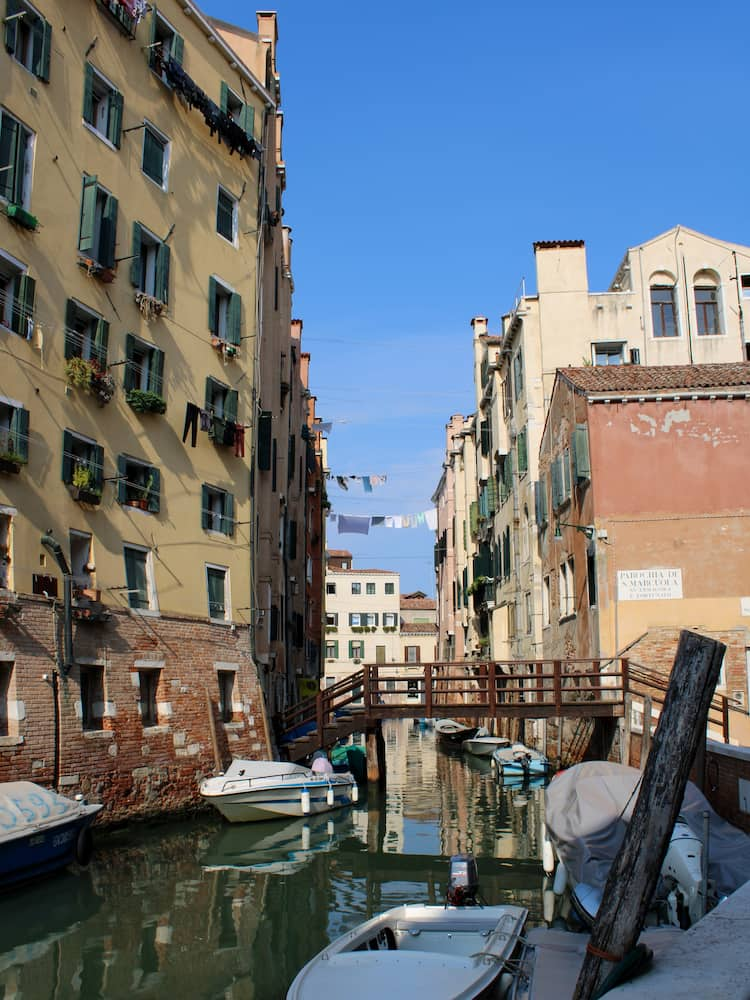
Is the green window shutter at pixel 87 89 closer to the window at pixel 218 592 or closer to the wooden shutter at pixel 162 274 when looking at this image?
the wooden shutter at pixel 162 274

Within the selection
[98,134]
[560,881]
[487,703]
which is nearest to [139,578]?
[487,703]

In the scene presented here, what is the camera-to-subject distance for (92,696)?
1739 centimetres

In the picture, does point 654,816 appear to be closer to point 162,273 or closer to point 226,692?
point 226,692

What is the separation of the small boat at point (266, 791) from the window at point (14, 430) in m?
6.97

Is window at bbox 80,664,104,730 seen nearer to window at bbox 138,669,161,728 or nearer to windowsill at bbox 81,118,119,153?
window at bbox 138,669,161,728

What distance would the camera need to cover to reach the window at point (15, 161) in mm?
16391

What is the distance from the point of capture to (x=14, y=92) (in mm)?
16734

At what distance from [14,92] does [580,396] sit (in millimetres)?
13913

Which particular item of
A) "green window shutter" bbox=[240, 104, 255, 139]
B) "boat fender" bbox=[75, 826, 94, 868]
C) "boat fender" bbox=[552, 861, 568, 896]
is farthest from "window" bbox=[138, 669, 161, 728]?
"green window shutter" bbox=[240, 104, 255, 139]

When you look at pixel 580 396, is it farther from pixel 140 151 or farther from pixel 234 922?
pixel 234 922

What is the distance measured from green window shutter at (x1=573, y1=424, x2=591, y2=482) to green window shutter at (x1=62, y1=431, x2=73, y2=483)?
11756 mm

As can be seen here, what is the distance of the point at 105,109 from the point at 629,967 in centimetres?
1877

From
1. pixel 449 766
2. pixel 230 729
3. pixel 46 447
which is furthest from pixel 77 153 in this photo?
pixel 449 766

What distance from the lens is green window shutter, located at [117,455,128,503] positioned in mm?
18703
